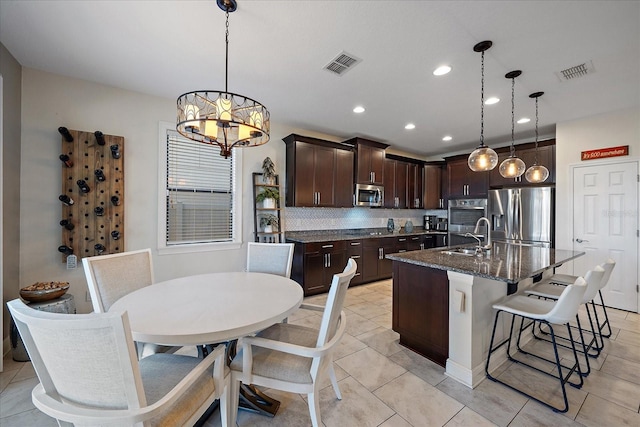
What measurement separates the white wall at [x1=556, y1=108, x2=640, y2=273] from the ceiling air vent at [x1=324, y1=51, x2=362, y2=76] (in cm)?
381

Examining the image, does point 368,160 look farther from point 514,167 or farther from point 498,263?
point 498,263

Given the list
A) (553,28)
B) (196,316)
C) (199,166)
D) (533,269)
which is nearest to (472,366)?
(533,269)

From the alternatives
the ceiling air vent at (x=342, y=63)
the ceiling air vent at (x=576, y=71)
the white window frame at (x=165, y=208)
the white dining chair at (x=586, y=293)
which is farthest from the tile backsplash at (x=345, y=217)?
the ceiling air vent at (x=576, y=71)

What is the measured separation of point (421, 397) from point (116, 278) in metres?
2.41

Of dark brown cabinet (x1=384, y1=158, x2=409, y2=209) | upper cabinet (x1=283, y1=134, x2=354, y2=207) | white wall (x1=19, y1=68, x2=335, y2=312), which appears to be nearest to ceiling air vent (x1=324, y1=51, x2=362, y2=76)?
upper cabinet (x1=283, y1=134, x2=354, y2=207)

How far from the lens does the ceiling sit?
1.87 metres

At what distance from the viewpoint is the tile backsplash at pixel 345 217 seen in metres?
4.70

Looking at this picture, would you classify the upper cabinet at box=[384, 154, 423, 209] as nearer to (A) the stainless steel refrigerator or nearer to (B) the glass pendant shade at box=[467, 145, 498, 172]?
(A) the stainless steel refrigerator

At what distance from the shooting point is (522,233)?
4500 mm

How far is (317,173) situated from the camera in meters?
4.51

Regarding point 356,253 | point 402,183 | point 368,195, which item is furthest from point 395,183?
point 356,253

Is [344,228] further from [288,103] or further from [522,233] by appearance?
[522,233]

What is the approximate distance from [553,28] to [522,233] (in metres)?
3.51

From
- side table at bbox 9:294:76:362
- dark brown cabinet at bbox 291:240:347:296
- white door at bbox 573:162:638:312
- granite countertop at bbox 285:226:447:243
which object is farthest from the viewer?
granite countertop at bbox 285:226:447:243
